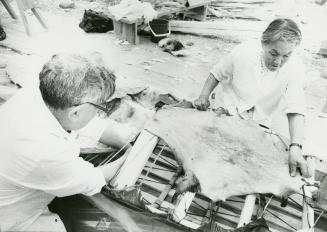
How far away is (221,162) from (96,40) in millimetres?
4267

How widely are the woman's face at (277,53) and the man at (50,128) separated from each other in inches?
54.4

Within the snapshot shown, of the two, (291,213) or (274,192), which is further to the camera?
(291,213)

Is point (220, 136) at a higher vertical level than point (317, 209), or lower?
higher

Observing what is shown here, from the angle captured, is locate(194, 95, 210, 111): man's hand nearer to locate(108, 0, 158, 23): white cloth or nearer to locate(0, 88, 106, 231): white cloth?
locate(0, 88, 106, 231): white cloth

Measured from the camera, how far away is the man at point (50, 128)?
1.56 m

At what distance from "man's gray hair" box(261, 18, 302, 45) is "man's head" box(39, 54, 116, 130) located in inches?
54.5

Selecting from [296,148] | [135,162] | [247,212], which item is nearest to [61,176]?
[135,162]

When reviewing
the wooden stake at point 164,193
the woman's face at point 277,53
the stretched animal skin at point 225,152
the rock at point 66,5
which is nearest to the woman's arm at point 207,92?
the stretched animal skin at point 225,152

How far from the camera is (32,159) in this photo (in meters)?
1.54

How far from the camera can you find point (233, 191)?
2.12m

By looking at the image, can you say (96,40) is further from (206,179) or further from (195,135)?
(206,179)

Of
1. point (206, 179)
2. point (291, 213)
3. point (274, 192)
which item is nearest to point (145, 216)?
point (206, 179)

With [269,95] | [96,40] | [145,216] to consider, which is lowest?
[96,40]

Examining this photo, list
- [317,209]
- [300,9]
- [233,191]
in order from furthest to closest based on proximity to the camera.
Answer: [300,9], [317,209], [233,191]
